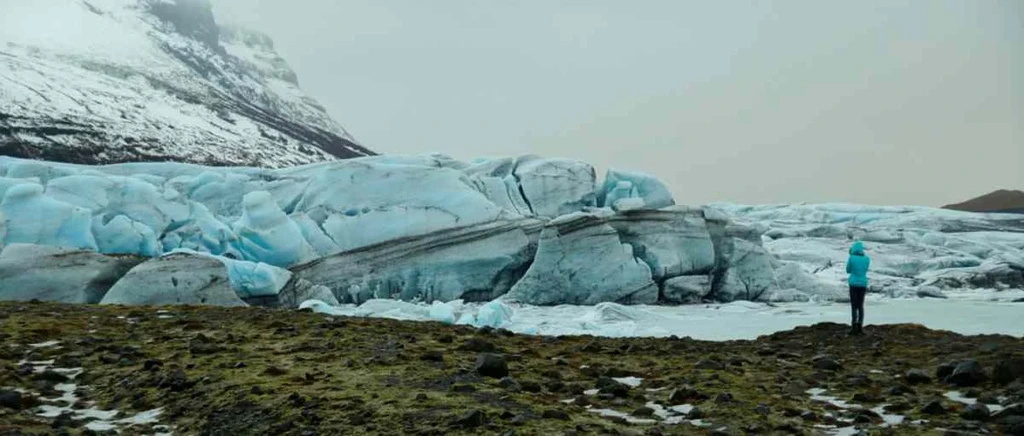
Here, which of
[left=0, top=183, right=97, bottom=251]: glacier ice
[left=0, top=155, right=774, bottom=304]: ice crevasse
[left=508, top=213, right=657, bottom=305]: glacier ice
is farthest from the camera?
[left=508, top=213, right=657, bottom=305]: glacier ice

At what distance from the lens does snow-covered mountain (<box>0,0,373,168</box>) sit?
101 meters

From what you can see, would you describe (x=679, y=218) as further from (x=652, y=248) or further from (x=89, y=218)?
(x=89, y=218)

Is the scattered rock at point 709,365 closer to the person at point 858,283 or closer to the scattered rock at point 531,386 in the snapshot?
the scattered rock at point 531,386

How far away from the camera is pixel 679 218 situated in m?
33.6

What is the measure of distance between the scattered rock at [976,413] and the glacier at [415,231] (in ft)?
67.0

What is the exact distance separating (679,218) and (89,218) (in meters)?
20.0

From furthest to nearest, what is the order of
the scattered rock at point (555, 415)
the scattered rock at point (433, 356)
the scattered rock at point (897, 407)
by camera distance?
the scattered rock at point (433, 356) < the scattered rock at point (897, 407) < the scattered rock at point (555, 415)

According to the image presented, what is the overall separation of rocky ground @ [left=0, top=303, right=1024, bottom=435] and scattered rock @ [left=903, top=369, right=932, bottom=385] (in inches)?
0.7

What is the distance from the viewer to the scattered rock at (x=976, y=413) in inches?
255

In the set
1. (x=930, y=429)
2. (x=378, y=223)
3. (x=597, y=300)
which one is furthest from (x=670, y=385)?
(x=378, y=223)

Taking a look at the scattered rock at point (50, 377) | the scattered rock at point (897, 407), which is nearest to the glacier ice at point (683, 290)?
the scattered rock at point (897, 407)

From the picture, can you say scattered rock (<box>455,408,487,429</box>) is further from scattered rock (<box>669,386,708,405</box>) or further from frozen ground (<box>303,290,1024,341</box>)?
frozen ground (<box>303,290,1024,341</box>)

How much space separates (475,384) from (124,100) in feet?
436

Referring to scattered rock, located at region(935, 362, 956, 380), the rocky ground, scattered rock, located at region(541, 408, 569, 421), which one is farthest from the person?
scattered rock, located at region(541, 408, 569, 421)
